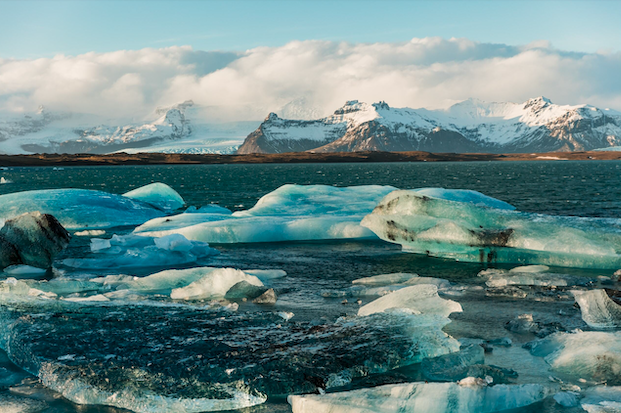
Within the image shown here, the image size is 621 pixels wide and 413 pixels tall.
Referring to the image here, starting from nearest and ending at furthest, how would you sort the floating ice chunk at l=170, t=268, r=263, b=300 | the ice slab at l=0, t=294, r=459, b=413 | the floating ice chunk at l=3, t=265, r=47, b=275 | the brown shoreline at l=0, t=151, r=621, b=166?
the ice slab at l=0, t=294, r=459, b=413
the floating ice chunk at l=170, t=268, r=263, b=300
the floating ice chunk at l=3, t=265, r=47, b=275
the brown shoreline at l=0, t=151, r=621, b=166

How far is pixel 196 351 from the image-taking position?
6.07 metres

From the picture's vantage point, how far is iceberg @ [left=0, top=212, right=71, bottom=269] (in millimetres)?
12031

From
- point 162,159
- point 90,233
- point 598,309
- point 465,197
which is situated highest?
point 162,159

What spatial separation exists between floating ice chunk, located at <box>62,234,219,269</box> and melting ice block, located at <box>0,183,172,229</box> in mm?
6182

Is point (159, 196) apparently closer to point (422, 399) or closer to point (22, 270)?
point (22, 270)

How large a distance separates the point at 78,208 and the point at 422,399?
59.8 ft

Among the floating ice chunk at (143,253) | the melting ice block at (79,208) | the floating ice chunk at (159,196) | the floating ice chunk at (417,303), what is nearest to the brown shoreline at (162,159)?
the floating ice chunk at (159,196)

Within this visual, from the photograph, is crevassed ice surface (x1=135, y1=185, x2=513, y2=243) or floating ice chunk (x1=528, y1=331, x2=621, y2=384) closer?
floating ice chunk (x1=528, y1=331, x2=621, y2=384)

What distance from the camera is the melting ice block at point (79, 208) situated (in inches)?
745

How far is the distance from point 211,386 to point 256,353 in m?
0.84

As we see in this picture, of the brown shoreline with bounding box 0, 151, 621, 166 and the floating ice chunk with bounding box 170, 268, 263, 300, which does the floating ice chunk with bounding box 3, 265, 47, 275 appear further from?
the brown shoreline with bounding box 0, 151, 621, 166

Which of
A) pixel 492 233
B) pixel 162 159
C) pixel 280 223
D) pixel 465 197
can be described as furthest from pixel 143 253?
pixel 162 159

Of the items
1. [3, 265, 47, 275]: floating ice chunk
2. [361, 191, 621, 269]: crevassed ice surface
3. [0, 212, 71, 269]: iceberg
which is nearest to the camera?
[361, 191, 621, 269]: crevassed ice surface

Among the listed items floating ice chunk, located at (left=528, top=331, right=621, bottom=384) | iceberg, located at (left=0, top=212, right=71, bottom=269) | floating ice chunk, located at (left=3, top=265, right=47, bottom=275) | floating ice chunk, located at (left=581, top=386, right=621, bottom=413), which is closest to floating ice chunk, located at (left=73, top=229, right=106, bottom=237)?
iceberg, located at (left=0, top=212, right=71, bottom=269)
